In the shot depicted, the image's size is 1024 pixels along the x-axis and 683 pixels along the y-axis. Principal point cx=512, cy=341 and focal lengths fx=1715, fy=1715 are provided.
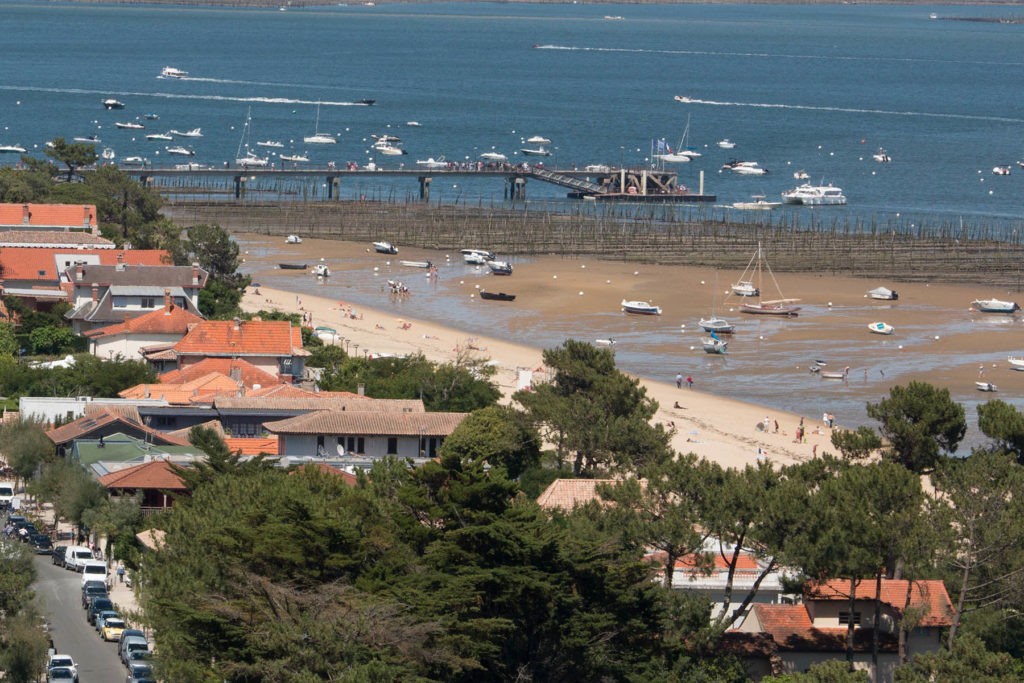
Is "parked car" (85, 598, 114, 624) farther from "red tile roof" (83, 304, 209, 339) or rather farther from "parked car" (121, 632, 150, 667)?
"red tile roof" (83, 304, 209, 339)

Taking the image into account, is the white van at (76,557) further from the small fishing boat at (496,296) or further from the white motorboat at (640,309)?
the small fishing boat at (496,296)

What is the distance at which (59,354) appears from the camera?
60.4 meters

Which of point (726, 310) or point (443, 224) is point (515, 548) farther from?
point (443, 224)

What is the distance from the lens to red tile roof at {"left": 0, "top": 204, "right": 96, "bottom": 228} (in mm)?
75375

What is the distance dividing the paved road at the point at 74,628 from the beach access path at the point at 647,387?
20472 millimetres

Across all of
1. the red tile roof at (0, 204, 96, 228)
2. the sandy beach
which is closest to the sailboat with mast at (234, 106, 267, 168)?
the sandy beach

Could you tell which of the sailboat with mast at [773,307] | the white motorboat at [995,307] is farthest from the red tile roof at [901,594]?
the white motorboat at [995,307]

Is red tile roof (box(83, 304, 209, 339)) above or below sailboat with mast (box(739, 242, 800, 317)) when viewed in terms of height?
above

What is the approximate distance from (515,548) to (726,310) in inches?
2135

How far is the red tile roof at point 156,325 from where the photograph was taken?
192 feet

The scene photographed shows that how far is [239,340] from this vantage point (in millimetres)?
56344

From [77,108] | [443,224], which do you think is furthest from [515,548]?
[77,108]

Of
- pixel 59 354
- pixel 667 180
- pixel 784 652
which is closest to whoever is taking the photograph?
pixel 784 652

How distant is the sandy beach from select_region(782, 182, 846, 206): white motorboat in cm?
3500
